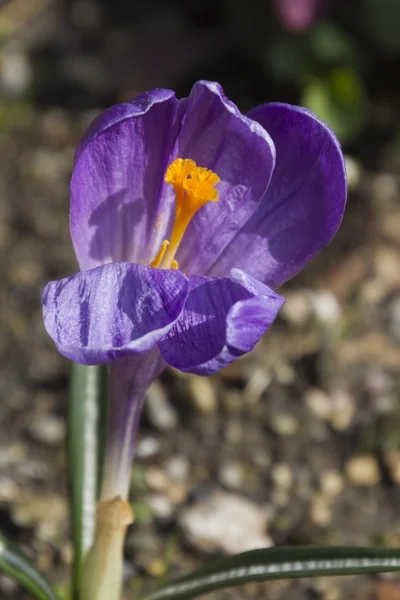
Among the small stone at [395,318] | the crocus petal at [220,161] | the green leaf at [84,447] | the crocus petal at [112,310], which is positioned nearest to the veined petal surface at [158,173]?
the crocus petal at [220,161]

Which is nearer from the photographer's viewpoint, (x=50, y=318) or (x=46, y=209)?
(x=50, y=318)

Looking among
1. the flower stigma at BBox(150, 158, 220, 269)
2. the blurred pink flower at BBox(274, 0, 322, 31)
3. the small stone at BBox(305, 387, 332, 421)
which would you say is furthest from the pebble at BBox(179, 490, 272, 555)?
the blurred pink flower at BBox(274, 0, 322, 31)

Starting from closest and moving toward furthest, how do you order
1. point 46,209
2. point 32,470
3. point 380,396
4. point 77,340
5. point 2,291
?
1. point 77,340
2. point 32,470
3. point 380,396
4. point 2,291
5. point 46,209

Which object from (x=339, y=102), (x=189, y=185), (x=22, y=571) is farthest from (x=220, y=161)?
(x=339, y=102)

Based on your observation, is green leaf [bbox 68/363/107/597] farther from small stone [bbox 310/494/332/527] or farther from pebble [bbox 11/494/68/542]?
small stone [bbox 310/494/332/527]

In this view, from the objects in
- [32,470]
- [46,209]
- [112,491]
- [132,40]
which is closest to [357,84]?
[132,40]

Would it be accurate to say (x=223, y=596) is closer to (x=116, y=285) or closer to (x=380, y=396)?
(x=380, y=396)
